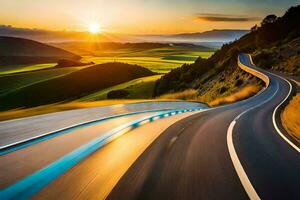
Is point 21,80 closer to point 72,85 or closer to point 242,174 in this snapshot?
point 72,85

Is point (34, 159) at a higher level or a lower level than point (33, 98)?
higher

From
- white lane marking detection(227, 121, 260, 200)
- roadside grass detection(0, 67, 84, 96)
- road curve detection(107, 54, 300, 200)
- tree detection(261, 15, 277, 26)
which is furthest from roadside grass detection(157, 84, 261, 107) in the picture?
tree detection(261, 15, 277, 26)

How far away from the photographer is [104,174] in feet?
26.3

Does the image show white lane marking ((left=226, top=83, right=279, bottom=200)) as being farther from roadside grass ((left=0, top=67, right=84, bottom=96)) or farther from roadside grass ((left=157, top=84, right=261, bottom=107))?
roadside grass ((left=0, top=67, right=84, bottom=96))

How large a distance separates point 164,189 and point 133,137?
6.52 metres

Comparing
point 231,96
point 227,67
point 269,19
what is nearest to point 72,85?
point 227,67

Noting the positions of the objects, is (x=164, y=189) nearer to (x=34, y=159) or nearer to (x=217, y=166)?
(x=217, y=166)

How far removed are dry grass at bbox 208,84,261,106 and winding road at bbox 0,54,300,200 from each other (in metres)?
33.7

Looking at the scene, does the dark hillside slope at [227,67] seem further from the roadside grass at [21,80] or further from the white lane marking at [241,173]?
the white lane marking at [241,173]

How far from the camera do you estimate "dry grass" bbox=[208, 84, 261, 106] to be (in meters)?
49.1

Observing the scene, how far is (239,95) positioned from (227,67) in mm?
41290

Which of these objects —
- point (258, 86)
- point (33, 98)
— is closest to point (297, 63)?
point (258, 86)

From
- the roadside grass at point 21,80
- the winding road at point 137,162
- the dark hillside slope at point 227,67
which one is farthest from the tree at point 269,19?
the winding road at point 137,162

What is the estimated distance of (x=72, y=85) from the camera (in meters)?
102
